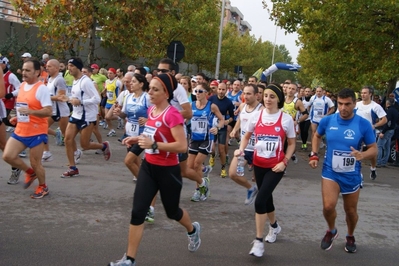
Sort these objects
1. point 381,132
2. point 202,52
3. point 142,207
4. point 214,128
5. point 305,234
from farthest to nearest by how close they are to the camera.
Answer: point 202,52, point 381,132, point 214,128, point 305,234, point 142,207

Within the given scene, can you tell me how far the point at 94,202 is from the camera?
7348 millimetres

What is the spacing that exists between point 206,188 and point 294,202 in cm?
149

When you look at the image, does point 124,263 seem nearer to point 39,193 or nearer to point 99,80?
point 39,193

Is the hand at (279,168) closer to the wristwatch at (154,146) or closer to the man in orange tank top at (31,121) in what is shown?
the wristwatch at (154,146)

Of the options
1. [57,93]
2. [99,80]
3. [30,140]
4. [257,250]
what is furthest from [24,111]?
[99,80]

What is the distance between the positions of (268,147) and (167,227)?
63.8 inches

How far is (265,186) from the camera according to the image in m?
5.62

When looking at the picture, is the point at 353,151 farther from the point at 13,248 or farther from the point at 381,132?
the point at 381,132

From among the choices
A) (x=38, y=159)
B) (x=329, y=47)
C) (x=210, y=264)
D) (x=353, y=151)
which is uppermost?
(x=329, y=47)

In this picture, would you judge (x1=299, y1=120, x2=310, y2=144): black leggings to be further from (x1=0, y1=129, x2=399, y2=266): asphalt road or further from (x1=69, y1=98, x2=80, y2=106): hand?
(x1=69, y1=98, x2=80, y2=106): hand

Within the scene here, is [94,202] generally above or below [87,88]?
below

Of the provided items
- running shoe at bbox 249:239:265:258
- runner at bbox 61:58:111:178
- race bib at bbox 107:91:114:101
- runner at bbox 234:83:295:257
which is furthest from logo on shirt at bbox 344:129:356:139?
race bib at bbox 107:91:114:101

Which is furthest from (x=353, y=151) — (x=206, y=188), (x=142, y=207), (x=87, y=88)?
(x=87, y=88)

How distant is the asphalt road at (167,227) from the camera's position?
5.32m
